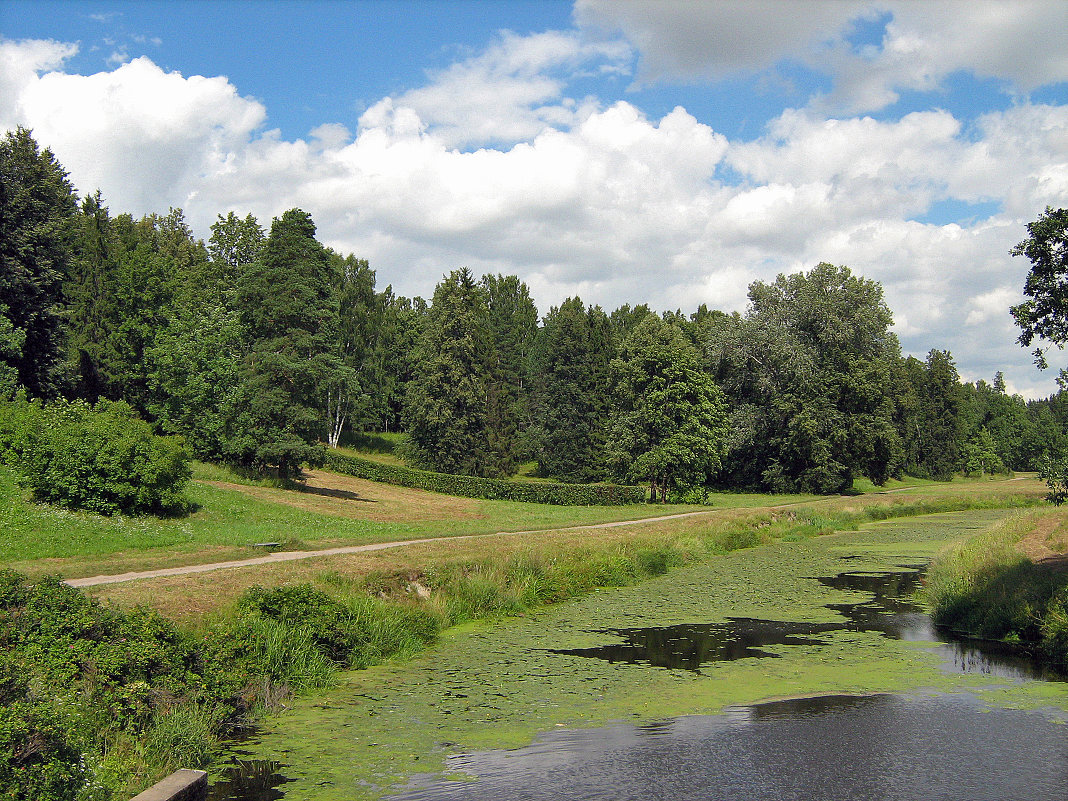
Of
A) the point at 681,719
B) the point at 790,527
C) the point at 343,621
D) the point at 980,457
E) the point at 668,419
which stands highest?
the point at 668,419

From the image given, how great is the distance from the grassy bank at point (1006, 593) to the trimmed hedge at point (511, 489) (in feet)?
86.0

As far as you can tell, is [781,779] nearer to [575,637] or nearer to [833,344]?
[575,637]

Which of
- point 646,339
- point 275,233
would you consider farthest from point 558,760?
point 646,339

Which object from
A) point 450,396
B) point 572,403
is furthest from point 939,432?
point 450,396

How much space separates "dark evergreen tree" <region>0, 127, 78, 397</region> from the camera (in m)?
40.8

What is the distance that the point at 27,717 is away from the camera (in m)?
7.05

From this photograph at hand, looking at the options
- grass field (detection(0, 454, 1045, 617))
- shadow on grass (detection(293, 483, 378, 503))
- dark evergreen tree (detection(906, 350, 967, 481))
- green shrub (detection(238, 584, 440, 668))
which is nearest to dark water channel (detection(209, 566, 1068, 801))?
green shrub (detection(238, 584, 440, 668))

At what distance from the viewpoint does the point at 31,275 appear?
41969mm

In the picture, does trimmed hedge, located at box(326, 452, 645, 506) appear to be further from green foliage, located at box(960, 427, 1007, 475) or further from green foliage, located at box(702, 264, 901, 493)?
green foliage, located at box(960, 427, 1007, 475)

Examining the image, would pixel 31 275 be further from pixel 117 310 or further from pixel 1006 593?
pixel 1006 593

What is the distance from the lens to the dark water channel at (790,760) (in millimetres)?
8797

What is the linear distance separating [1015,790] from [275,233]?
42063 mm

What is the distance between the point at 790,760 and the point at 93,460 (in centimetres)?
2189

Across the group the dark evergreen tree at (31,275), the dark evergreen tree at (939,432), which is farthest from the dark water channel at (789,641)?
the dark evergreen tree at (939,432)
